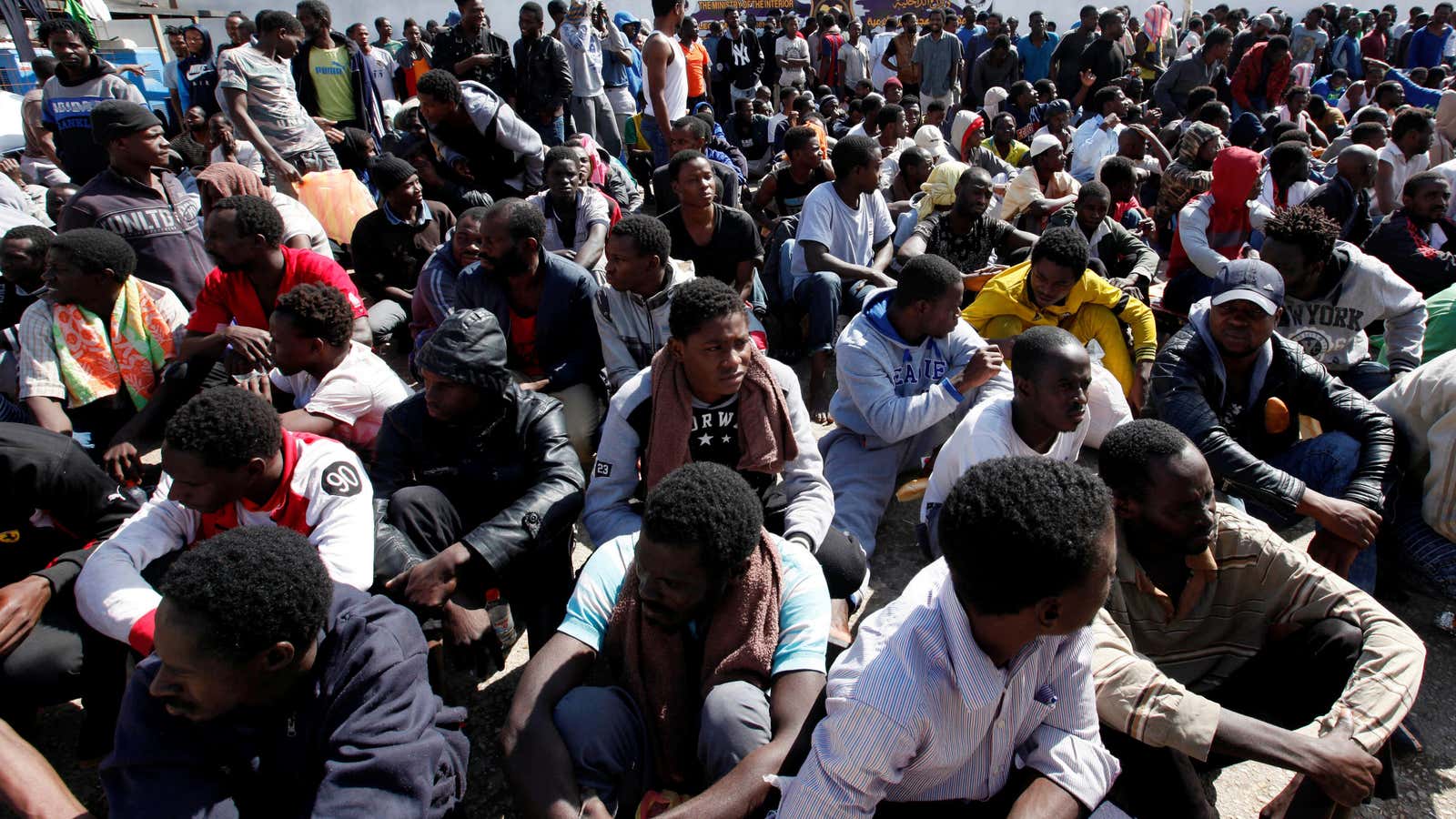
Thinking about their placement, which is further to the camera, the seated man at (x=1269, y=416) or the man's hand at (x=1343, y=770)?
the seated man at (x=1269, y=416)

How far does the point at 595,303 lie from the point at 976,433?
1.92 metres

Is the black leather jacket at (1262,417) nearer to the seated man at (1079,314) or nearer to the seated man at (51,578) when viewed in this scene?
the seated man at (1079,314)

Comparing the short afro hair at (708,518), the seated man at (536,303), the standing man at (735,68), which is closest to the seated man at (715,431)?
the short afro hair at (708,518)

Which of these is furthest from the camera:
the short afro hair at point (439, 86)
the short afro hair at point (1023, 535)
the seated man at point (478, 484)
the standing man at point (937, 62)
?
the standing man at point (937, 62)

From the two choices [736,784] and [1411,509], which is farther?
[1411,509]

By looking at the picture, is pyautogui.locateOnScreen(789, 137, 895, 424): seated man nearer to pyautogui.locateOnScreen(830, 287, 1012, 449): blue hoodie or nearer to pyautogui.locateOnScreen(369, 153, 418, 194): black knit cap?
pyautogui.locateOnScreen(830, 287, 1012, 449): blue hoodie

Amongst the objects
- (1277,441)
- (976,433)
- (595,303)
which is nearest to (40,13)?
(595,303)

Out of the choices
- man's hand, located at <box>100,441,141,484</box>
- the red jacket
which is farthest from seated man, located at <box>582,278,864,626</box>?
the red jacket

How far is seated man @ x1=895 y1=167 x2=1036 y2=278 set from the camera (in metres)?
5.12

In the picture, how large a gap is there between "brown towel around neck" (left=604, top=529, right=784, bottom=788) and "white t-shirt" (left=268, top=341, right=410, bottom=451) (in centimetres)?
153

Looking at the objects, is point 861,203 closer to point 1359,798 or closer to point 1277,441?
point 1277,441

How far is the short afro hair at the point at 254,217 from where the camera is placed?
11.6 ft

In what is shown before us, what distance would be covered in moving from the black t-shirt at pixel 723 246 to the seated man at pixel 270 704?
3287 millimetres

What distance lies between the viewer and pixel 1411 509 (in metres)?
2.87
